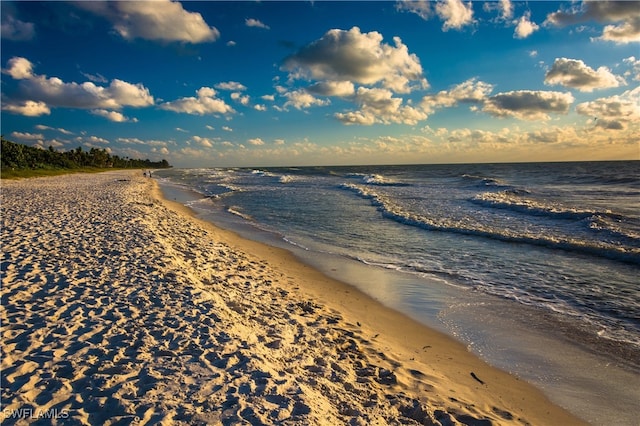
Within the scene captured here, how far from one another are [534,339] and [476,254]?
646cm

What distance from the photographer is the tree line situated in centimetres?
5447

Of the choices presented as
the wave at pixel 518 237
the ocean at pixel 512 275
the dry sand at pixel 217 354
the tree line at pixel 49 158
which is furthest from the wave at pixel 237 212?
the tree line at pixel 49 158

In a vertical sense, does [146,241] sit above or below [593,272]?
above

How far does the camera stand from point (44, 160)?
73.4 metres

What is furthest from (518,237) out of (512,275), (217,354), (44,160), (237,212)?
(44,160)

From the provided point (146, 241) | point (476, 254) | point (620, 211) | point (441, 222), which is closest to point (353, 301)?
point (476, 254)

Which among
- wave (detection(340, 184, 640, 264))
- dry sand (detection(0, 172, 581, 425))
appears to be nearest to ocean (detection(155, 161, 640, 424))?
wave (detection(340, 184, 640, 264))

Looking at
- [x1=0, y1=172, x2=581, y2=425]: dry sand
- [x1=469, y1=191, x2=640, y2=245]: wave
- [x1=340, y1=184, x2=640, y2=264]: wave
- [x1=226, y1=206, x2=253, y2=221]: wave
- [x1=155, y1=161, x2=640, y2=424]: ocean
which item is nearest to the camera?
[x1=0, y1=172, x2=581, y2=425]: dry sand

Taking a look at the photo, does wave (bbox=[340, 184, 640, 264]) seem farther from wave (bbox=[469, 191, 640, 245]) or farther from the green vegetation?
the green vegetation

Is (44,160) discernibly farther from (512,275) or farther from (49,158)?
(512,275)

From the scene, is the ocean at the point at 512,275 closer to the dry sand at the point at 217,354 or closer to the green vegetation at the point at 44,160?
the dry sand at the point at 217,354

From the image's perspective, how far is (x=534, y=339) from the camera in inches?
277

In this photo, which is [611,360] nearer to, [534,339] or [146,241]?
[534,339]

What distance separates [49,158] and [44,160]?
9.29 ft
